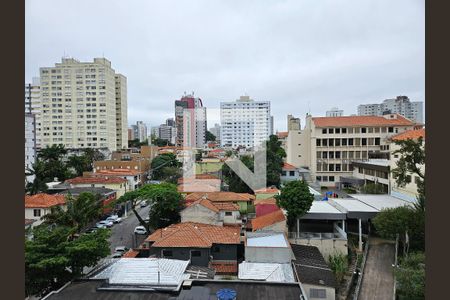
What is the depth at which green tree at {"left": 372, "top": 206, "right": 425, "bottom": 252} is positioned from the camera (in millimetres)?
11977

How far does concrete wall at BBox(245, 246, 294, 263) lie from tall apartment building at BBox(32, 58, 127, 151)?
1784 inches

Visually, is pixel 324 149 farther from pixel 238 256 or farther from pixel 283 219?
pixel 238 256

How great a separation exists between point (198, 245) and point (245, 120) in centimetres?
4472

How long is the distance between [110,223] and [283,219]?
39.6 ft

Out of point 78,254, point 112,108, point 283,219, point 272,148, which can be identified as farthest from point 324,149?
point 112,108

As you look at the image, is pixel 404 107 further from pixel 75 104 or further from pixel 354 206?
pixel 75 104

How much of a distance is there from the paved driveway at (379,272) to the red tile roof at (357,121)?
17038 mm

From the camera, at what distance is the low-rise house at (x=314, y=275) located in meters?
9.78

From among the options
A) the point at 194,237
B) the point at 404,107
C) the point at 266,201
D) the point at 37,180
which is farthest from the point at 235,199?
the point at 404,107

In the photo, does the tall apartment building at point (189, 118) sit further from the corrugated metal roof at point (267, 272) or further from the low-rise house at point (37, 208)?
the corrugated metal roof at point (267, 272)

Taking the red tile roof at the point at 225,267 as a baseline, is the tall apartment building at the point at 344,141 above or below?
above

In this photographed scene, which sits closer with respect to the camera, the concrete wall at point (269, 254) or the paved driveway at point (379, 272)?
the paved driveway at point (379, 272)

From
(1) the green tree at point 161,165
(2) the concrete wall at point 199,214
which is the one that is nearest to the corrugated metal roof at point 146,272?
(2) the concrete wall at point 199,214

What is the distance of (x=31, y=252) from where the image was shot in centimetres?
945
